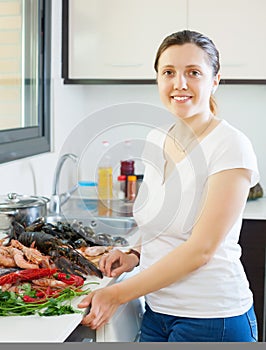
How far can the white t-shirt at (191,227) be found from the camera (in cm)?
127

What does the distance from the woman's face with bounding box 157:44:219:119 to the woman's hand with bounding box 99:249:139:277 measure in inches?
16.3

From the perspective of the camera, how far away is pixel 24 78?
250 centimetres

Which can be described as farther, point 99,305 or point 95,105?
point 95,105

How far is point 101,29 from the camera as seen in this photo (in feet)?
9.20

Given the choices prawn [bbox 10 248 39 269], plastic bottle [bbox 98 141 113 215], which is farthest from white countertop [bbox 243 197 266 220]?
prawn [bbox 10 248 39 269]

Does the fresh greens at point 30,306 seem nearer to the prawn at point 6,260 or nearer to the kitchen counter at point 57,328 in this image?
the kitchen counter at point 57,328

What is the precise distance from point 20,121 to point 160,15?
2.93 feet

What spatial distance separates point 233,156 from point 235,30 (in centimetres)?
164

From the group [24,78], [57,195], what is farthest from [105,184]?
[24,78]

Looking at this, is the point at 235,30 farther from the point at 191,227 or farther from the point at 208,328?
the point at 208,328

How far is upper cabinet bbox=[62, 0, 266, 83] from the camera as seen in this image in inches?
106

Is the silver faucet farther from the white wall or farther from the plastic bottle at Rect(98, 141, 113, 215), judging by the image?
the plastic bottle at Rect(98, 141, 113, 215)

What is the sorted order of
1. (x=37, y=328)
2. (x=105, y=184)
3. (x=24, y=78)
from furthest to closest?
1. (x=105, y=184)
2. (x=24, y=78)
3. (x=37, y=328)

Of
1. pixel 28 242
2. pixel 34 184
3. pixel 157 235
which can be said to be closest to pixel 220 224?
pixel 157 235
